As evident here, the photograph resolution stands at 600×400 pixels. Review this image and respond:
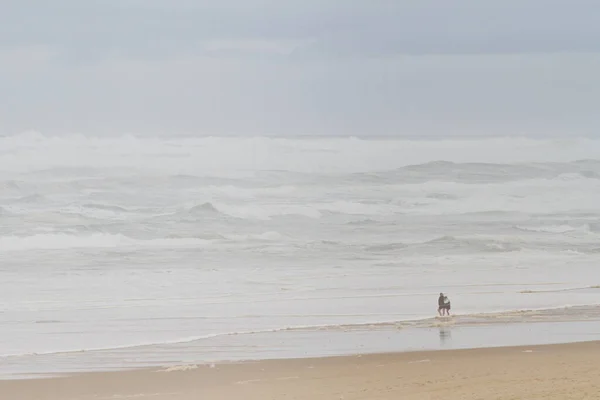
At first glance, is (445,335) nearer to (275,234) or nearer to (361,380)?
(361,380)

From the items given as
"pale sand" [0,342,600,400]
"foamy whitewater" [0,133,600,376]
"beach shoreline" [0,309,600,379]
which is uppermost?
"foamy whitewater" [0,133,600,376]

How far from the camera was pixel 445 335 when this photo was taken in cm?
661

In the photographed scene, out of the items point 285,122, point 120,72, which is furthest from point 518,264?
point 120,72

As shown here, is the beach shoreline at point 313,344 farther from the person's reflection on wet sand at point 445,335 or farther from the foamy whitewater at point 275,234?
the foamy whitewater at point 275,234

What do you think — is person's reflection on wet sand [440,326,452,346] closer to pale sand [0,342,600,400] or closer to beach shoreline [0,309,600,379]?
beach shoreline [0,309,600,379]

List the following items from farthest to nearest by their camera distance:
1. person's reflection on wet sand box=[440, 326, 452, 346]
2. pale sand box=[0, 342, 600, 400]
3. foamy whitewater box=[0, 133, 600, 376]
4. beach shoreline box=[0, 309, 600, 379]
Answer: foamy whitewater box=[0, 133, 600, 376]
person's reflection on wet sand box=[440, 326, 452, 346]
beach shoreline box=[0, 309, 600, 379]
pale sand box=[0, 342, 600, 400]

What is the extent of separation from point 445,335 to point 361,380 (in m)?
1.92

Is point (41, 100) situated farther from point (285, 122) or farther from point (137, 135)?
point (285, 122)

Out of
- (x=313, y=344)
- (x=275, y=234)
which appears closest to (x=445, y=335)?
(x=313, y=344)

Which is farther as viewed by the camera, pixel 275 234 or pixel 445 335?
pixel 275 234

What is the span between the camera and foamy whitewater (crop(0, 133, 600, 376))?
8281 mm

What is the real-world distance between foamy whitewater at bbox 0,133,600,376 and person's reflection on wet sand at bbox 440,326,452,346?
63 centimetres

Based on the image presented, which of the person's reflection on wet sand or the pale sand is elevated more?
the person's reflection on wet sand

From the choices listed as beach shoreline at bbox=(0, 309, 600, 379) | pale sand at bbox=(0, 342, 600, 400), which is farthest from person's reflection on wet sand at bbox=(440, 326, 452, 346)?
pale sand at bbox=(0, 342, 600, 400)
